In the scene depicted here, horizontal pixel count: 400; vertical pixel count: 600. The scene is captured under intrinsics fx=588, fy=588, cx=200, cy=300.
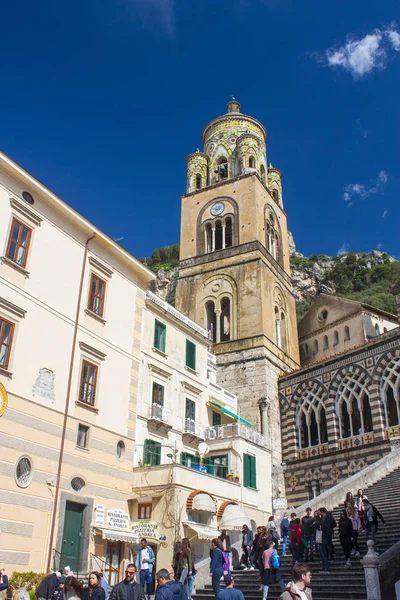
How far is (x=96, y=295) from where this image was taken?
68.7 feet

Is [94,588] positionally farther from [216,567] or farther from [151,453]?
[151,453]

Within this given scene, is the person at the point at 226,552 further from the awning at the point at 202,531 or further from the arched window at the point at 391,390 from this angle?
the arched window at the point at 391,390

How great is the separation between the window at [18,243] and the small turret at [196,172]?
2609 centimetres

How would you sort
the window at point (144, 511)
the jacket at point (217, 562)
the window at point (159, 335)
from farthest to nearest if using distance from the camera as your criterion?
the window at point (159, 335), the window at point (144, 511), the jacket at point (217, 562)

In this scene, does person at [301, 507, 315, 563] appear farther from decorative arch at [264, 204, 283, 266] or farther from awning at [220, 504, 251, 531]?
decorative arch at [264, 204, 283, 266]

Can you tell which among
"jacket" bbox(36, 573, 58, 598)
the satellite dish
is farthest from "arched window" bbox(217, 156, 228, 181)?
"jacket" bbox(36, 573, 58, 598)

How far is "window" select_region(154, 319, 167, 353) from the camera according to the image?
81.1 ft

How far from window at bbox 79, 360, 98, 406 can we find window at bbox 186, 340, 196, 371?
756cm

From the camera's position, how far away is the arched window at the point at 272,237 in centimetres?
4047

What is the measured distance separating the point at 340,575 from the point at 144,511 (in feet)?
27.6

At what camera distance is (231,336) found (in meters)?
35.7

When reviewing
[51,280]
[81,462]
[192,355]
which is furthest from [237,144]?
[81,462]

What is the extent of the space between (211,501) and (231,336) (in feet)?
52.5

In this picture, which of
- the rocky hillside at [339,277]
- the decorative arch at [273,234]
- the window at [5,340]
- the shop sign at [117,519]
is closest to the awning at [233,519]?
the shop sign at [117,519]
